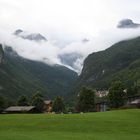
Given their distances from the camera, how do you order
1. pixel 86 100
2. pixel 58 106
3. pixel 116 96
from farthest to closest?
1. pixel 58 106
2. pixel 86 100
3. pixel 116 96

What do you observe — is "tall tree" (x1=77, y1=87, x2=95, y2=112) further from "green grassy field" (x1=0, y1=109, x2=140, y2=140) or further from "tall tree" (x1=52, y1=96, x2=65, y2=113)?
"green grassy field" (x1=0, y1=109, x2=140, y2=140)

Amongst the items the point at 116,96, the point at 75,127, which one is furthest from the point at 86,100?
the point at 75,127

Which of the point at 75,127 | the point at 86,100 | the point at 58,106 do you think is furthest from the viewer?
the point at 58,106

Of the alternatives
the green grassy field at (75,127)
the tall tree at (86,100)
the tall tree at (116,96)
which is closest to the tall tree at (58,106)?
the tall tree at (86,100)

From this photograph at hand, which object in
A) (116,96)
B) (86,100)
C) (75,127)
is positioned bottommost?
(75,127)

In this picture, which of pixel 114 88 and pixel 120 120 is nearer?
pixel 120 120

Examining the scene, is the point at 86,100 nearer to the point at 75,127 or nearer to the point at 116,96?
the point at 116,96

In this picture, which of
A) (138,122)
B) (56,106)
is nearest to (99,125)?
(138,122)

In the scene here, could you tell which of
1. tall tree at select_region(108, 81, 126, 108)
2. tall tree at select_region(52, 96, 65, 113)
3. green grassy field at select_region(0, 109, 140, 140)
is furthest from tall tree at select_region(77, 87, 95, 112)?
green grassy field at select_region(0, 109, 140, 140)

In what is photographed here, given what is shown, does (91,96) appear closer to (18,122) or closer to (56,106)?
(56,106)

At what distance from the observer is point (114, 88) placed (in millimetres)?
135625

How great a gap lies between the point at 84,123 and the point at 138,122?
7957 millimetres

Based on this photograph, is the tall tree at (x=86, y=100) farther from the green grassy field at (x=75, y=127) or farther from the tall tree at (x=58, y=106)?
the green grassy field at (x=75, y=127)

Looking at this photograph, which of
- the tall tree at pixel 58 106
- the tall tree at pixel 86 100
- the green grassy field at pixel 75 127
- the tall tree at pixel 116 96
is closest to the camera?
the green grassy field at pixel 75 127
